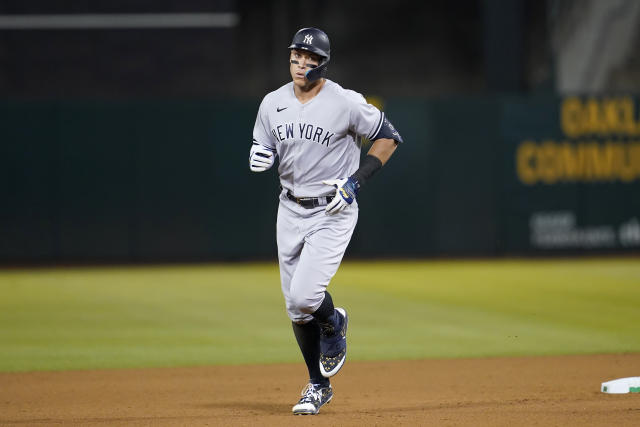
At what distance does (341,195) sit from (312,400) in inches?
46.5

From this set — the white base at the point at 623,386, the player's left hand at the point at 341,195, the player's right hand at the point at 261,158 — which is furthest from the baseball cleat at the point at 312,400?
the white base at the point at 623,386

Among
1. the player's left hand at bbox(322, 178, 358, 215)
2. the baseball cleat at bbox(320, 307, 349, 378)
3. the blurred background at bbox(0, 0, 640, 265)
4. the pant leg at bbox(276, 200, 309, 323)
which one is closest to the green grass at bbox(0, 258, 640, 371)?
the blurred background at bbox(0, 0, 640, 265)

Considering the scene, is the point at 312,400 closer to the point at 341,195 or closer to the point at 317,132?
the point at 341,195

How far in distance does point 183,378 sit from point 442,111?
436 inches

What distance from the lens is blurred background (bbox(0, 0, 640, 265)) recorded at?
16953 millimetres

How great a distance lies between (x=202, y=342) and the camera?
9.38 metres

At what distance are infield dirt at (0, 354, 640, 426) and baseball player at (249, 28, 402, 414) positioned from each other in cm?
45

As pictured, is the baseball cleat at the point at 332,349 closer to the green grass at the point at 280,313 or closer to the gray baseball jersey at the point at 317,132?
the gray baseball jersey at the point at 317,132

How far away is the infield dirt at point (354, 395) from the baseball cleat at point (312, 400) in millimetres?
73

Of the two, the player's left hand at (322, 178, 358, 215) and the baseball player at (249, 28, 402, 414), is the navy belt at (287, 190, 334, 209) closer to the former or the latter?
the baseball player at (249, 28, 402, 414)

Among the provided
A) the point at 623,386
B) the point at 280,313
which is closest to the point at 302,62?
the point at 623,386

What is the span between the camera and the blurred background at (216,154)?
16953mm

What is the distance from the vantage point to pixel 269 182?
56.4 ft

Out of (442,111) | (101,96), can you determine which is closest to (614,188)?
(442,111)
